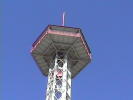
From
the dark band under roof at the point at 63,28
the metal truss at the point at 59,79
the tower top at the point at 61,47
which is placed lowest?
the metal truss at the point at 59,79

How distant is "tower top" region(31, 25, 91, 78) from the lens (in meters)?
94.5

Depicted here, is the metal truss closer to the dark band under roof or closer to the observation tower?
the observation tower

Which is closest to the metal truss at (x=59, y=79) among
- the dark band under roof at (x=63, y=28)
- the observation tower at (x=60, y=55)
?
the observation tower at (x=60, y=55)

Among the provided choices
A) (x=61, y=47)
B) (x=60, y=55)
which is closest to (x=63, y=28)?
(x=61, y=47)

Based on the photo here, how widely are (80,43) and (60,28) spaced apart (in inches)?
231

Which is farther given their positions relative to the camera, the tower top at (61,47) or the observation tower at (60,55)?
the tower top at (61,47)

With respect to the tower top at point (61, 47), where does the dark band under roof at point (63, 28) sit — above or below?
above

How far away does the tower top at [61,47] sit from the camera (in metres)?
94.5

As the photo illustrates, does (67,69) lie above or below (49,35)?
below

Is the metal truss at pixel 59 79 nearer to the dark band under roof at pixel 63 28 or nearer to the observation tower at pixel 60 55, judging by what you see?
the observation tower at pixel 60 55

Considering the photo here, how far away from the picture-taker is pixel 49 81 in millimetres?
93812

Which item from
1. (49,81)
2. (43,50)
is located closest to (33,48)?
(43,50)

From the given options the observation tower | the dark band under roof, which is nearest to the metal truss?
the observation tower

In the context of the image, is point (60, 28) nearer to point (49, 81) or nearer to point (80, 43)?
point (80, 43)
